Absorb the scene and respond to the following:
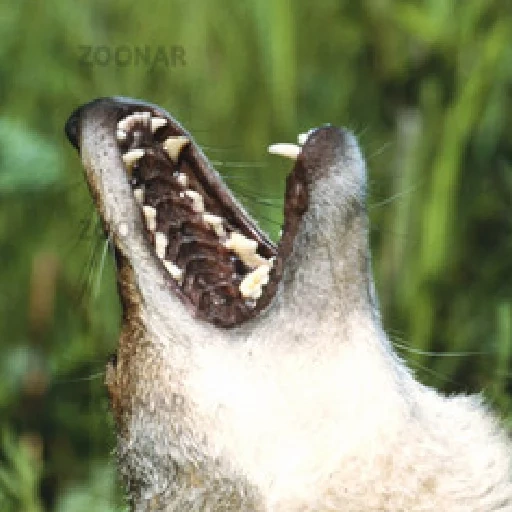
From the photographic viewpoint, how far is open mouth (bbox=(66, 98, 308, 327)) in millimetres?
3627

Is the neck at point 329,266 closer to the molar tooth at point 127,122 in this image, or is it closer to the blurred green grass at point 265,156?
the molar tooth at point 127,122

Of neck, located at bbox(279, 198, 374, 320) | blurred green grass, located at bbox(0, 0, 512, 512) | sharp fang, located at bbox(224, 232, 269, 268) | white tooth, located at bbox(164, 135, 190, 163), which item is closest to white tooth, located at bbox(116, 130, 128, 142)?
white tooth, located at bbox(164, 135, 190, 163)

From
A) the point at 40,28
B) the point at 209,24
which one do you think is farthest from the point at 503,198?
the point at 40,28

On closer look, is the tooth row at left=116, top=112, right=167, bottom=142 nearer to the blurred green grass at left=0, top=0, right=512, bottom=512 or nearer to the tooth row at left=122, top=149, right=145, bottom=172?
the tooth row at left=122, top=149, right=145, bottom=172

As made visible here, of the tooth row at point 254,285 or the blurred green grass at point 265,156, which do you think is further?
the blurred green grass at point 265,156

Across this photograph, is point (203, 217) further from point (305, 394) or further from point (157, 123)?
point (305, 394)

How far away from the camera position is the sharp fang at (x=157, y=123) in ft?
12.5

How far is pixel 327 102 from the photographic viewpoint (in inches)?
251

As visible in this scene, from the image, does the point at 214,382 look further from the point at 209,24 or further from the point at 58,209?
the point at 209,24

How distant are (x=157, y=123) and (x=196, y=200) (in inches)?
7.7

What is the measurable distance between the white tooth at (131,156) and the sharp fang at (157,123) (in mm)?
99

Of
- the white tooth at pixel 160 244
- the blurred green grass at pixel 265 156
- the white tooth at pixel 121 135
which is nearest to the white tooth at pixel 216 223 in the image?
the white tooth at pixel 160 244

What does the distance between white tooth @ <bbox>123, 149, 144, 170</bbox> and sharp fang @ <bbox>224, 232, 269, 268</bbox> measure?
28cm

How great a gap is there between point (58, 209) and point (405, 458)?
3.01 meters
